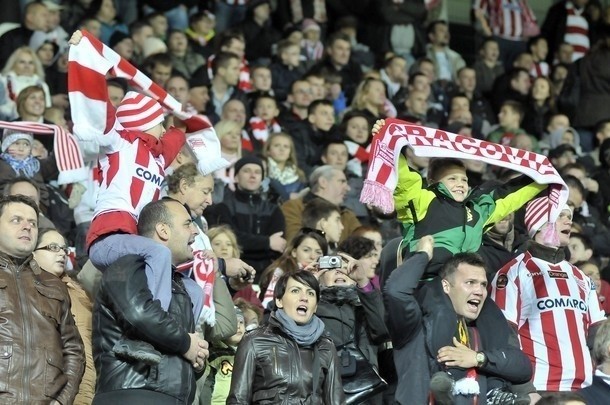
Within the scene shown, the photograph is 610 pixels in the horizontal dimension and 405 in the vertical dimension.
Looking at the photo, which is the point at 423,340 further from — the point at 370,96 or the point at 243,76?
the point at 243,76

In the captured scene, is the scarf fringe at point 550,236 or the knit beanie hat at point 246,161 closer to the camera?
the scarf fringe at point 550,236

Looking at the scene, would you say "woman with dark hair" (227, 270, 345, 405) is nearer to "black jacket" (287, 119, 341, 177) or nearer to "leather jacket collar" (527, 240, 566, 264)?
"leather jacket collar" (527, 240, 566, 264)

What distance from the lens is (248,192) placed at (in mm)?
11531

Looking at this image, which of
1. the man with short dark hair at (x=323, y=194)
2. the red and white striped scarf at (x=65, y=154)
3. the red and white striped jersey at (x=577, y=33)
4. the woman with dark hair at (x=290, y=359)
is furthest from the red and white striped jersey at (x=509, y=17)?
the woman with dark hair at (x=290, y=359)

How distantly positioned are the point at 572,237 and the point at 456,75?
6333mm

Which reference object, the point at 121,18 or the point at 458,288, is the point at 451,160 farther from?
the point at 121,18

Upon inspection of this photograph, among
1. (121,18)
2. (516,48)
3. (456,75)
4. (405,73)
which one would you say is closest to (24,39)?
(121,18)

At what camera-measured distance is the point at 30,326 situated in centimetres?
696

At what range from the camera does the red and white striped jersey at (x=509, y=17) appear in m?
18.4

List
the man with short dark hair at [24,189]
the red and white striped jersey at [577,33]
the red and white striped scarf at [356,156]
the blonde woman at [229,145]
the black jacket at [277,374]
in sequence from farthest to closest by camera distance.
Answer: the red and white striped jersey at [577,33] < the red and white striped scarf at [356,156] < the blonde woman at [229,145] < the man with short dark hair at [24,189] < the black jacket at [277,374]

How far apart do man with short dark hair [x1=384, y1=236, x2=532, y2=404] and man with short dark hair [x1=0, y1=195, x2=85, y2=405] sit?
6.01 ft

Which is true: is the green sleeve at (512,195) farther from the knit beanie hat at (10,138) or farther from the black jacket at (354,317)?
the knit beanie hat at (10,138)

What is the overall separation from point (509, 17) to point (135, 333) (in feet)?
40.9

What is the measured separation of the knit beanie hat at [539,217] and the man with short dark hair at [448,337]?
957 millimetres
